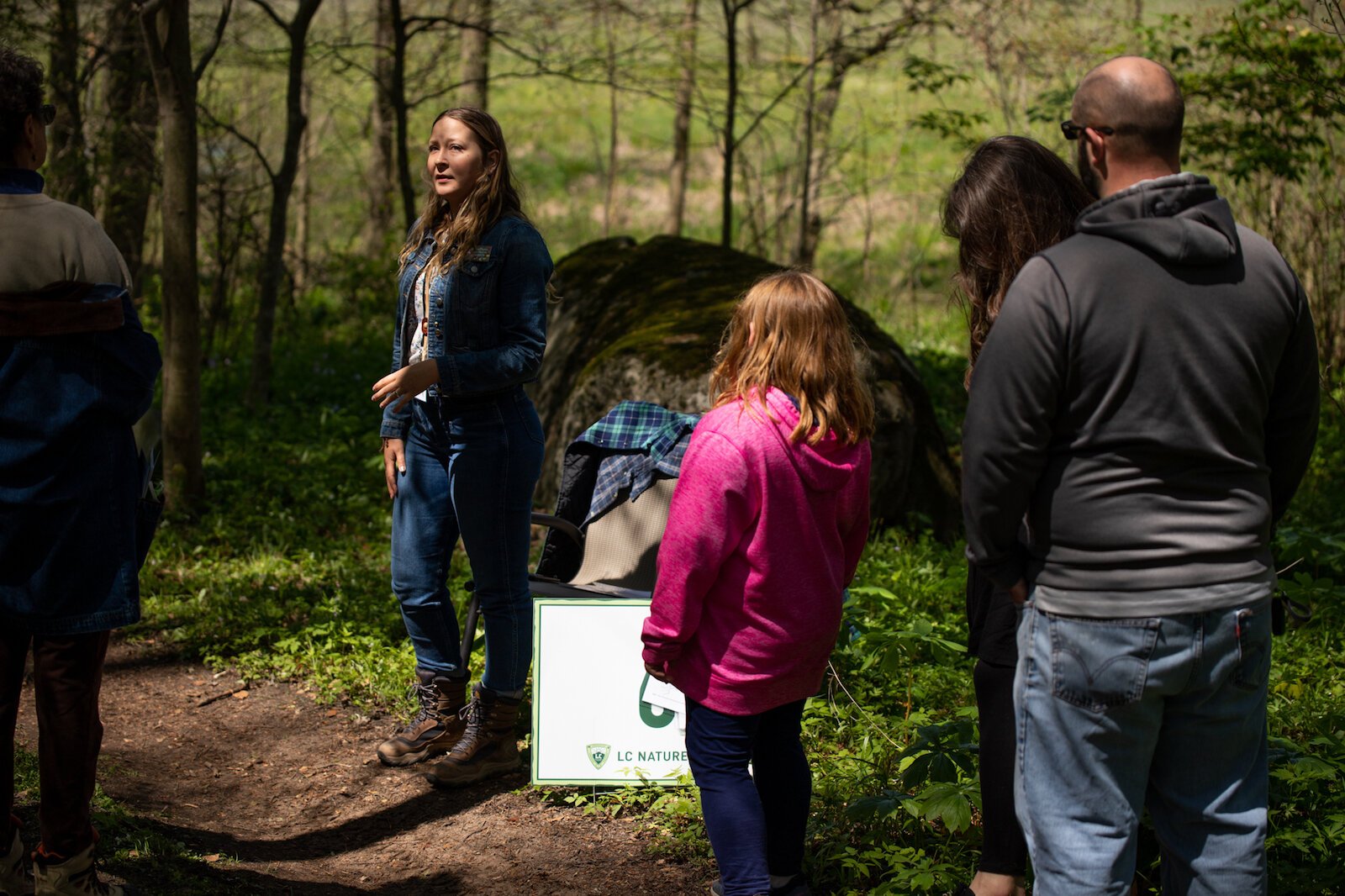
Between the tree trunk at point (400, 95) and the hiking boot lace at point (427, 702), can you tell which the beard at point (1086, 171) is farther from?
the tree trunk at point (400, 95)

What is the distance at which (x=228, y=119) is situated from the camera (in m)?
9.09

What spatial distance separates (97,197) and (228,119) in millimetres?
1130

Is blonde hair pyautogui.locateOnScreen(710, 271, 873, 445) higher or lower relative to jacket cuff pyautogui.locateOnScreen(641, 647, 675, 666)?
higher

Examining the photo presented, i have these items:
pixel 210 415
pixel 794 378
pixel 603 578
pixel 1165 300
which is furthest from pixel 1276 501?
pixel 210 415

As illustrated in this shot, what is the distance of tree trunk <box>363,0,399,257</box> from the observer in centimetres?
1128

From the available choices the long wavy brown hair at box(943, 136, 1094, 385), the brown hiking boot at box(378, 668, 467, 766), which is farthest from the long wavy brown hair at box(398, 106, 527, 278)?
the long wavy brown hair at box(943, 136, 1094, 385)

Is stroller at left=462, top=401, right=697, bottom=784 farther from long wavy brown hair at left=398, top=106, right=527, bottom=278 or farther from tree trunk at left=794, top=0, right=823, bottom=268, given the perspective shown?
tree trunk at left=794, top=0, right=823, bottom=268

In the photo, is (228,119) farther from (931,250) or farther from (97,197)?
(931,250)

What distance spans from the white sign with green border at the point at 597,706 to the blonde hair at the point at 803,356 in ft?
4.11

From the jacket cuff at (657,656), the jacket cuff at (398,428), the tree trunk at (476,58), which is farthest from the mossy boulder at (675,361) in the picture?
the tree trunk at (476,58)

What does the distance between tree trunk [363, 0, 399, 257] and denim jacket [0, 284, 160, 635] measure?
8.40m

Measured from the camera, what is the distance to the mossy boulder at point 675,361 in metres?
Answer: 5.98

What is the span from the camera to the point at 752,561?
8.37 ft

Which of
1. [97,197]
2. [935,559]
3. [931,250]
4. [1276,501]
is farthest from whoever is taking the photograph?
[931,250]
